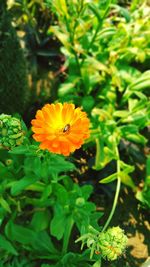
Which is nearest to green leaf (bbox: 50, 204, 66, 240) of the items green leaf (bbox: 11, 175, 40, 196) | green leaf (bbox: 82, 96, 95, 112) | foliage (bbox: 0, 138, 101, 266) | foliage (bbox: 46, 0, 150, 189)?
foliage (bbox: 0, 138, 101, 266)

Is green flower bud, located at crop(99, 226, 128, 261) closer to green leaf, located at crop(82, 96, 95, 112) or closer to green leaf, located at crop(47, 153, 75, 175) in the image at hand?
green leaf, located at crop(47, 153, 75, 175)

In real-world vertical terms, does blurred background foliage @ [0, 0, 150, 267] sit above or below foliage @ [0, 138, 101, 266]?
above

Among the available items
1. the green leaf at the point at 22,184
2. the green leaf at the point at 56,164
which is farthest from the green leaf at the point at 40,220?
the green leaf at the point at 56,164

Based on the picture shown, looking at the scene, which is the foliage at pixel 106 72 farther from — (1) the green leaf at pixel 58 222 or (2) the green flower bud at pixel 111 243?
(2) the green flower bud at pixel 111 243

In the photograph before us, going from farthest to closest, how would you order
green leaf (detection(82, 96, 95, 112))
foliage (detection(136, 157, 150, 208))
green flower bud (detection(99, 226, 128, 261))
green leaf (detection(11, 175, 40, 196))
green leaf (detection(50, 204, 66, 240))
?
green leaf (detection(82, 96, 95, 112)), foliage (detection(136, 157, 150, 208)), green leaf (detection(50, 204, 66, 240)), green leaf (detection(11, 175, 40, 196)), green flower bud (detection(99, 226, 128, 261))

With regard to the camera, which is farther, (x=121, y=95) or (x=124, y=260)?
(x=121, y=95)

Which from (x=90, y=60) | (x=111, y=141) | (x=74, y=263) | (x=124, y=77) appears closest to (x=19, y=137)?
(x=74, y=263)

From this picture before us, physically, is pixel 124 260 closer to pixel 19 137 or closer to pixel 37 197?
pixel 37 197
